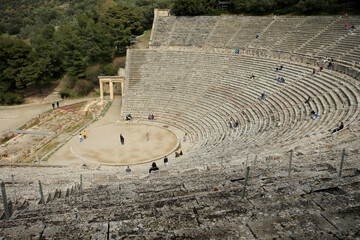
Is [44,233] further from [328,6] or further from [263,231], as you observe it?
[328,6]

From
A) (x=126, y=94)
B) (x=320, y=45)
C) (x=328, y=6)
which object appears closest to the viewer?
(x=320, y=45)

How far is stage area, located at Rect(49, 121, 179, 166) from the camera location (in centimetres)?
1933

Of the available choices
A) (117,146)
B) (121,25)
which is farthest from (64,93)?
(117,146)

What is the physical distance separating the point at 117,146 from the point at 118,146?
0.07 meters

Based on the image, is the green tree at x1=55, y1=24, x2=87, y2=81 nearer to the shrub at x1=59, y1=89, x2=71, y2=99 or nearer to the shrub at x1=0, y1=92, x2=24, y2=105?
the shrub at x1=59, y1=89, x2=71, y2=99

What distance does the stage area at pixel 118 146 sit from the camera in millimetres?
19328

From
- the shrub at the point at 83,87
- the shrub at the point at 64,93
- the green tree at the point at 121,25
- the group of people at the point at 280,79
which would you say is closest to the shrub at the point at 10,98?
the shrub at the point at 64,93

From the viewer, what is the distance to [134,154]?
20.0m

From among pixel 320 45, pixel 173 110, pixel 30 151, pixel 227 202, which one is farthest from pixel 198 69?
pixel 227 202

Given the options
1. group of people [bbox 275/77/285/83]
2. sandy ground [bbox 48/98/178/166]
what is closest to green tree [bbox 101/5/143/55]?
sandy ground [bbox 48/98/178/166]

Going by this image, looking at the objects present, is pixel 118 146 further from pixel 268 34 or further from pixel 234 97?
pixel 268 34

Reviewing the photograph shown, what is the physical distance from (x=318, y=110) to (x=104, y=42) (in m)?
26.9

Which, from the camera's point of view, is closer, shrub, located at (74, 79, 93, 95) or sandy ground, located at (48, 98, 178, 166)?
sandy ground, located at (48, 98, 178, 166)

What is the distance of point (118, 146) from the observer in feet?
69.7
